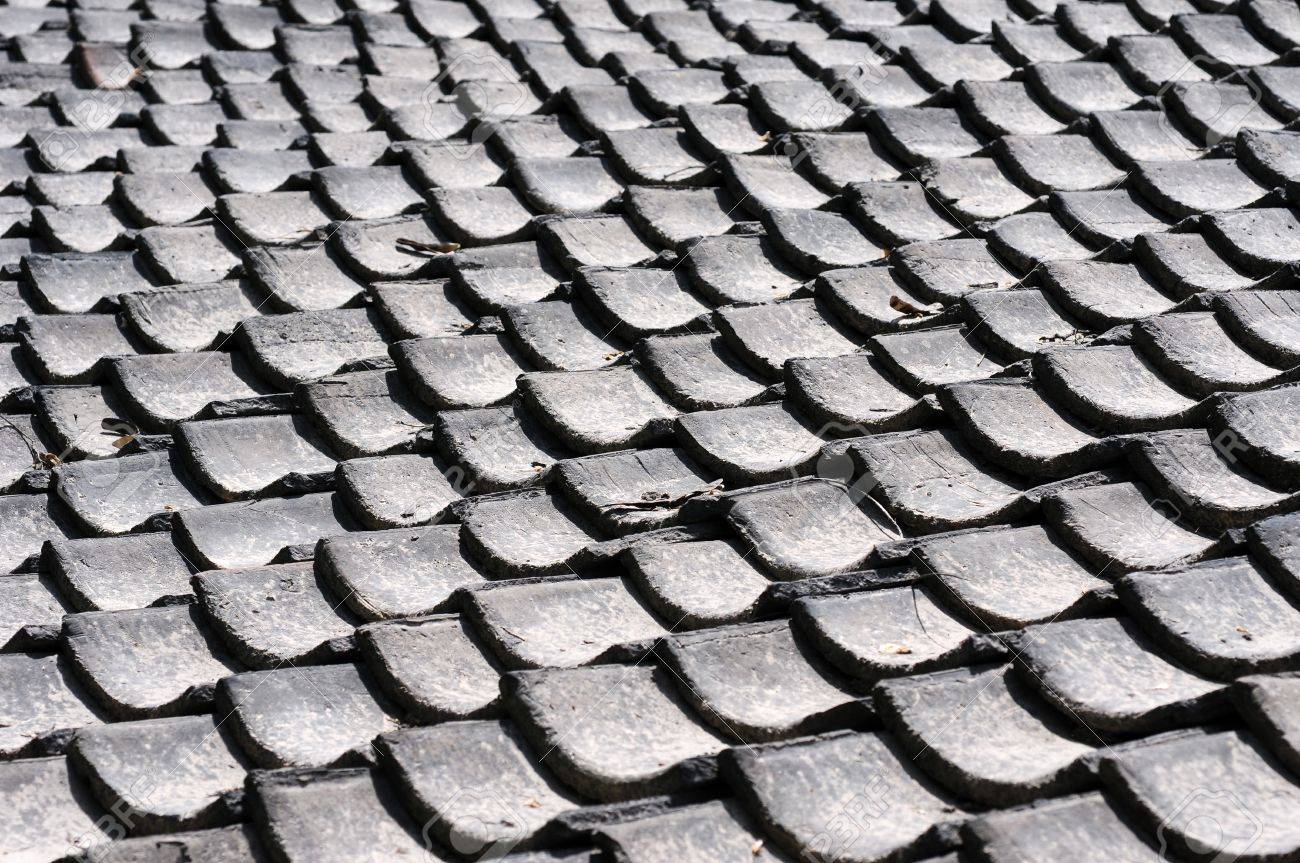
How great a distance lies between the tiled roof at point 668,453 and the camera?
6.44 feet

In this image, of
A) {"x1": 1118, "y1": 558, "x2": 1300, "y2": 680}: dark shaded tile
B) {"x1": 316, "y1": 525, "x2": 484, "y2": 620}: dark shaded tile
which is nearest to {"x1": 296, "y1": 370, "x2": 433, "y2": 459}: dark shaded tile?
{"x1": 316, "y1": 525, "x2": 484, "y2": 620}: dark shaded tile

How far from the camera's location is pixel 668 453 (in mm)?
2742

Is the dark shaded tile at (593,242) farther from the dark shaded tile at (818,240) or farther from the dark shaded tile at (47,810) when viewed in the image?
the dark shaded tile at (47,810)

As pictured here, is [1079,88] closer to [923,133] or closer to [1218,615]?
[923,133]

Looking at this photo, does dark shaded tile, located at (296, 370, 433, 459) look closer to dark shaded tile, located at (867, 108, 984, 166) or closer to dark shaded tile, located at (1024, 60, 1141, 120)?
dark shaded tile, located at (867, 108, 984, 166)

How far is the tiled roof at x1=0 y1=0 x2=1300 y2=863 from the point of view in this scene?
1.96 metres

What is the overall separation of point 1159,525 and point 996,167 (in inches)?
59.2

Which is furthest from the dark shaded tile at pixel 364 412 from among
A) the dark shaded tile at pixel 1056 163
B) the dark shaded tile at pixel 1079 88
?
the dark shaded tile at pixel 1079 88

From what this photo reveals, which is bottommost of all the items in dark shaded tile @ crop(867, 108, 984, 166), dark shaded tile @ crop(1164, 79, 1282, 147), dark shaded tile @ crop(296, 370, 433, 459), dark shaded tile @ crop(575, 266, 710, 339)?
dark shaded tile @ crop(296, 370, 433, 459)

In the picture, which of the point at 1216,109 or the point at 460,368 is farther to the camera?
the point at 1216,109

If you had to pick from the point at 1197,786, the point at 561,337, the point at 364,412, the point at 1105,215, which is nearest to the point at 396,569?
the point at 364,412

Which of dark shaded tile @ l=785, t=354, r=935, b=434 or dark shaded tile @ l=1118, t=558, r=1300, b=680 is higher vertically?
dark shaded tile @ l=1118, t=558, r=1300, b=680

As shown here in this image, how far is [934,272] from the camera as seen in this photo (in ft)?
10.6

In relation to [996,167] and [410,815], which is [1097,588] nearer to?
[410,815]
